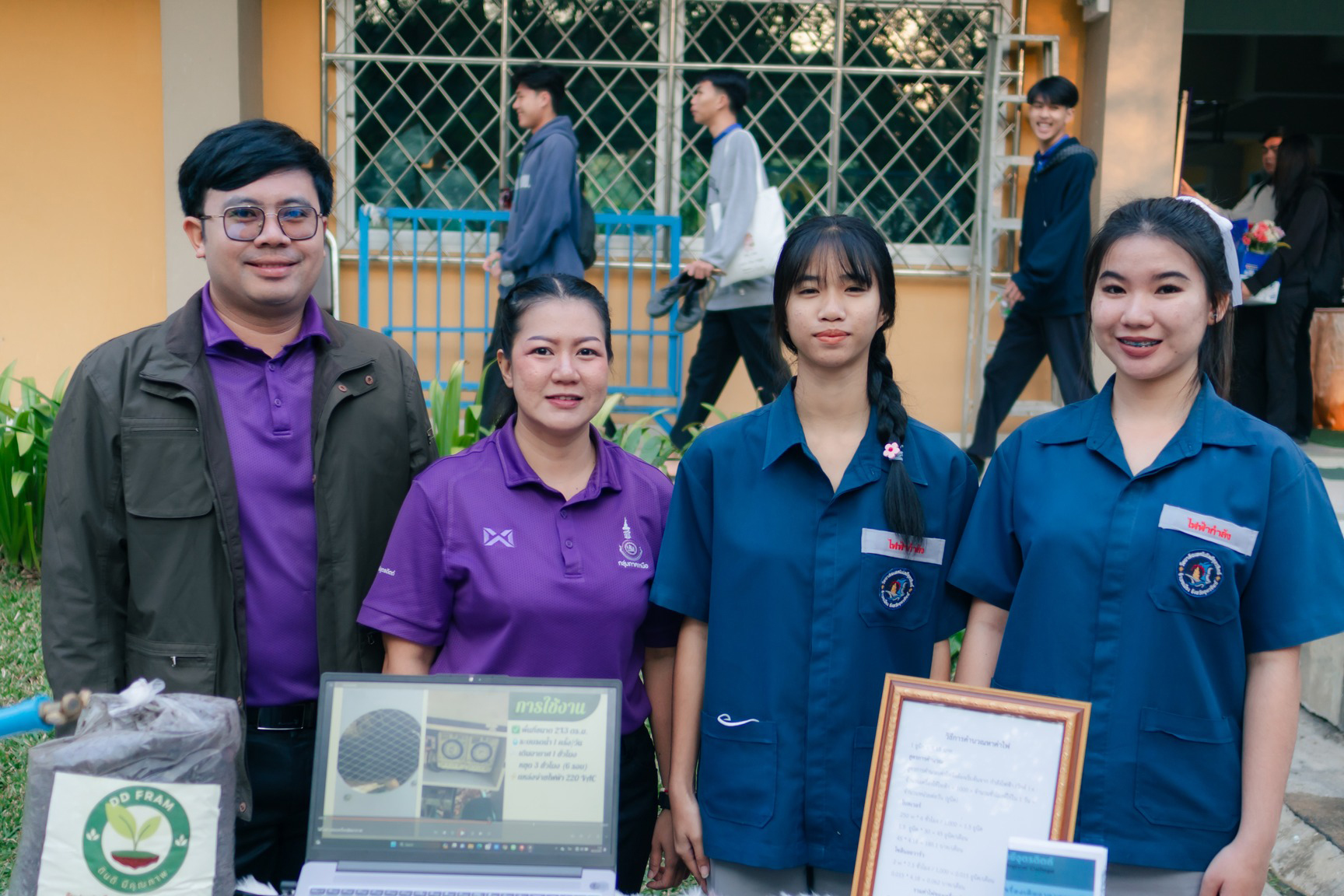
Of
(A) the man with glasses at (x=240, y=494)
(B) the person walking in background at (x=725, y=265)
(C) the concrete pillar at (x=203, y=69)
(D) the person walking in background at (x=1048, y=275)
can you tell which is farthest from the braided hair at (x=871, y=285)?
(C) the concrete pillar at (x=203, y=69)

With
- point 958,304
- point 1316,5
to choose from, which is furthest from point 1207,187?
point 958,304

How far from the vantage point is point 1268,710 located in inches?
63.2

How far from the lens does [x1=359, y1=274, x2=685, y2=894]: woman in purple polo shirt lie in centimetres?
179

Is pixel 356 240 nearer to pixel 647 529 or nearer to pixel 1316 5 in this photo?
pixel 647 529

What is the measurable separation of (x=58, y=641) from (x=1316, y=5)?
276 inches

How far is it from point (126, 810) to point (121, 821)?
1cm

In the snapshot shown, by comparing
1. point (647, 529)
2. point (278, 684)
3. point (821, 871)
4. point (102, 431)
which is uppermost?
point (102, 431)

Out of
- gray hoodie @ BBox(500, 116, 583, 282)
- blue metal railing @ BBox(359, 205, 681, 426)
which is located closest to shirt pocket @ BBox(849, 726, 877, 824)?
gray hoodie @ BBox(500, 116, 583, 282)

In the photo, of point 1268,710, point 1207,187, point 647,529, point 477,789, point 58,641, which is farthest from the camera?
point 1207,187

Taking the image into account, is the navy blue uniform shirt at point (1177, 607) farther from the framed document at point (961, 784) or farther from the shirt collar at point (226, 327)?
the shirt collar at point (226, 327)

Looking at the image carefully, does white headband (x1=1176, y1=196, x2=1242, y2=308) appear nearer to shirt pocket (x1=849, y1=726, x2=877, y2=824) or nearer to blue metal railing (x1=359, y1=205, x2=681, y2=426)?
shirt pocket (x1=849, y1=726, x2=877, y2=824)

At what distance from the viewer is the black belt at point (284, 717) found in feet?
6.16

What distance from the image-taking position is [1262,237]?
220 inches

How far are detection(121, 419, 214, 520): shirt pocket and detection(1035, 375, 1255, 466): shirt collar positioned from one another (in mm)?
1280
